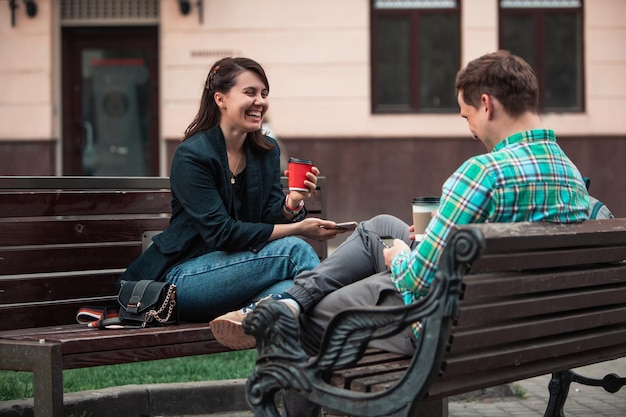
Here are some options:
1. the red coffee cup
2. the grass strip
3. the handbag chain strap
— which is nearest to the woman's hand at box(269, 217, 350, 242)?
the red coffee cup

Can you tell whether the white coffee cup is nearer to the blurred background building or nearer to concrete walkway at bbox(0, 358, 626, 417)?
concrete walkway at bbox(0, 358, 626, 417)

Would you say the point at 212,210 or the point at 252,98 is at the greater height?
the point at 252,98

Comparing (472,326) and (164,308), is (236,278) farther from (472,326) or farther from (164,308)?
(472,326)

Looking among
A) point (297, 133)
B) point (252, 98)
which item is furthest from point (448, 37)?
point (252, 98)

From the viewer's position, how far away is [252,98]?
15.1 feet

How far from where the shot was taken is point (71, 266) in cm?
466

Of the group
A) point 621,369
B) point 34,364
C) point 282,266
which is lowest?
point 621,369

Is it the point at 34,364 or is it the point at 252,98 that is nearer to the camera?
the point at 34,364

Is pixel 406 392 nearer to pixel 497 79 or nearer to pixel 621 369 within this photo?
pixel 497 79

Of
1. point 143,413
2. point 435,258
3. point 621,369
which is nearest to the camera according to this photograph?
point 435,258

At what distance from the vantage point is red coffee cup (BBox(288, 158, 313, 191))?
14.1ft

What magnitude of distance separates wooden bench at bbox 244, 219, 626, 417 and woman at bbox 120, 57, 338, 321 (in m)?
1.01

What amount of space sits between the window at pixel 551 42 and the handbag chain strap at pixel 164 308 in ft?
36.1

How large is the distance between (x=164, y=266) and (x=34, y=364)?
88cm
